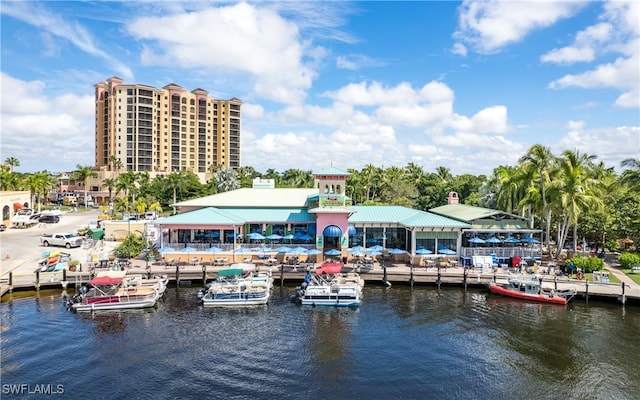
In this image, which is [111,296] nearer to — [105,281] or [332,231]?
[105,281]

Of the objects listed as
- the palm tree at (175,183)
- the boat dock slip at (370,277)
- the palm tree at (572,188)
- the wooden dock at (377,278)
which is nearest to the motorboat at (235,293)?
the boat dock slip at (370,277)

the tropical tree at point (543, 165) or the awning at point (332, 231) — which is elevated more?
the tropical tree at point (543, 165)

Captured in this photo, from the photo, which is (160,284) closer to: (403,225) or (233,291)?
(233,291)

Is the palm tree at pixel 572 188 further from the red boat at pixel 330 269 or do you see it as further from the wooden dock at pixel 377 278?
the red boat at pixel 330 269

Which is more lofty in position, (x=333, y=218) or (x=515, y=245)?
(x=333, y=218)

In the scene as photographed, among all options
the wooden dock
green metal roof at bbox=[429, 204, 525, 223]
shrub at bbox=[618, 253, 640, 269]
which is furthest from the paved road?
shrub at bbox=[618, 253, 640, 269]

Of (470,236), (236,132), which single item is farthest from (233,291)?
(236,132)
